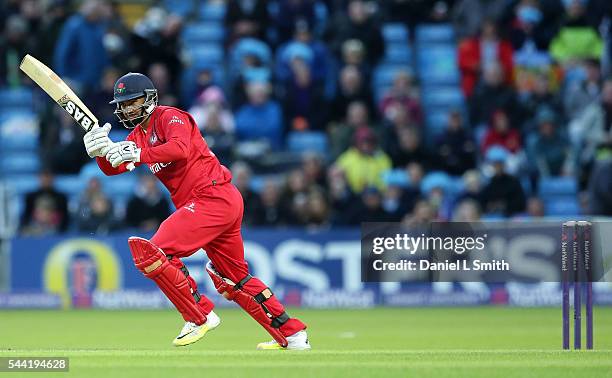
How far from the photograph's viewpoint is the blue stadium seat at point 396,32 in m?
20.9

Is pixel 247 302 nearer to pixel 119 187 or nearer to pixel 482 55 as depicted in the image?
pixel 119 187

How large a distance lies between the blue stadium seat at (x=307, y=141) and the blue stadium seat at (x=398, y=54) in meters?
1.98

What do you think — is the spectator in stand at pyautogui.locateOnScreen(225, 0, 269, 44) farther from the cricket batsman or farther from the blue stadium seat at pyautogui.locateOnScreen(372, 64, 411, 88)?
the cricket batsman

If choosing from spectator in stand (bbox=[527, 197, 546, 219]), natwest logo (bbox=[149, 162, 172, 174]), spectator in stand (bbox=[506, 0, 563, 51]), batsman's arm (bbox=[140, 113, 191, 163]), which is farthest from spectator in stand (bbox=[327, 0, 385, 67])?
batsman's arm (bbox=[140, 113, 191, 163])

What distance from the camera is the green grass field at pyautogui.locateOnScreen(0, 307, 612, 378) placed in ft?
28.5

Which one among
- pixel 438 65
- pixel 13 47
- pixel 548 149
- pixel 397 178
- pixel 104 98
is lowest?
pixel 397 178

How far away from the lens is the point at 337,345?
37.9 ft

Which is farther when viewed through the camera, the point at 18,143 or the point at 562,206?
the point at 18,143

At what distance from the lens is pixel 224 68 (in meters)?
20.3

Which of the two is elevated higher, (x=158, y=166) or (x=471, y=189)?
(x=158, y=166)

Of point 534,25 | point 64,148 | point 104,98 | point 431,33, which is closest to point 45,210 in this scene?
point 64,148

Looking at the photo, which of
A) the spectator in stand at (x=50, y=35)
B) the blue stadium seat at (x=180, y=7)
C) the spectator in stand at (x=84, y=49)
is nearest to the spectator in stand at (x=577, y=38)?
the blue stadium seat at (x=180, y=7)

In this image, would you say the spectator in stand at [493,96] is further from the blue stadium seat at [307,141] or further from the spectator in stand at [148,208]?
the spectator in stand at [148,208]

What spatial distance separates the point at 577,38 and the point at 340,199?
15.1 feet
